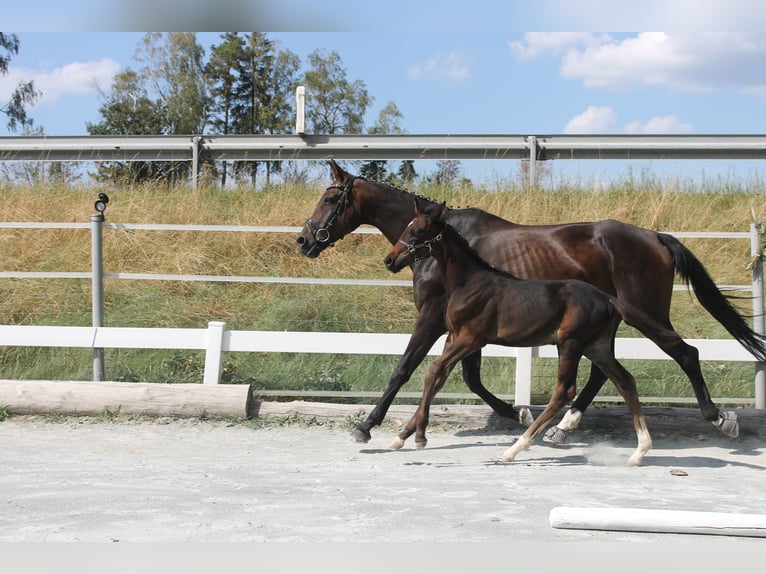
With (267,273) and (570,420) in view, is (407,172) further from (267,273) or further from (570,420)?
(570,420)

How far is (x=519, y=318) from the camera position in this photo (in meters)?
6.02

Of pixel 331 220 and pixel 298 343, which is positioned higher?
pixel 331 220

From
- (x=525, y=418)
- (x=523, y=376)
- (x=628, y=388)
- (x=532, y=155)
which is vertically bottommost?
(x=525, y=418)

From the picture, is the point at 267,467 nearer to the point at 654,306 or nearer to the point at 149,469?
the point at 149,469

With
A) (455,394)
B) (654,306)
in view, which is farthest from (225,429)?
(654,306)

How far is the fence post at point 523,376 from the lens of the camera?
288 inches

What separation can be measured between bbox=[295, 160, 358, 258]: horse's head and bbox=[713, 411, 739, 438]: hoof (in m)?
3.31

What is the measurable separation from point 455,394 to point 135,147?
8037mm

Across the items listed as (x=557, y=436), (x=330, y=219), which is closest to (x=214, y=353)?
(x=330, y=219)

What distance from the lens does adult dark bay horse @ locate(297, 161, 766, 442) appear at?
656cm

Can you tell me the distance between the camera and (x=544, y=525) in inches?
164

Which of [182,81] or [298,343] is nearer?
→ [298,343]

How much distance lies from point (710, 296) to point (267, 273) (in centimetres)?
592

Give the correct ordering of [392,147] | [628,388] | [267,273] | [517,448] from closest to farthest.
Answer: [517,448] → [628,388] → [267,273] → [392,147]
